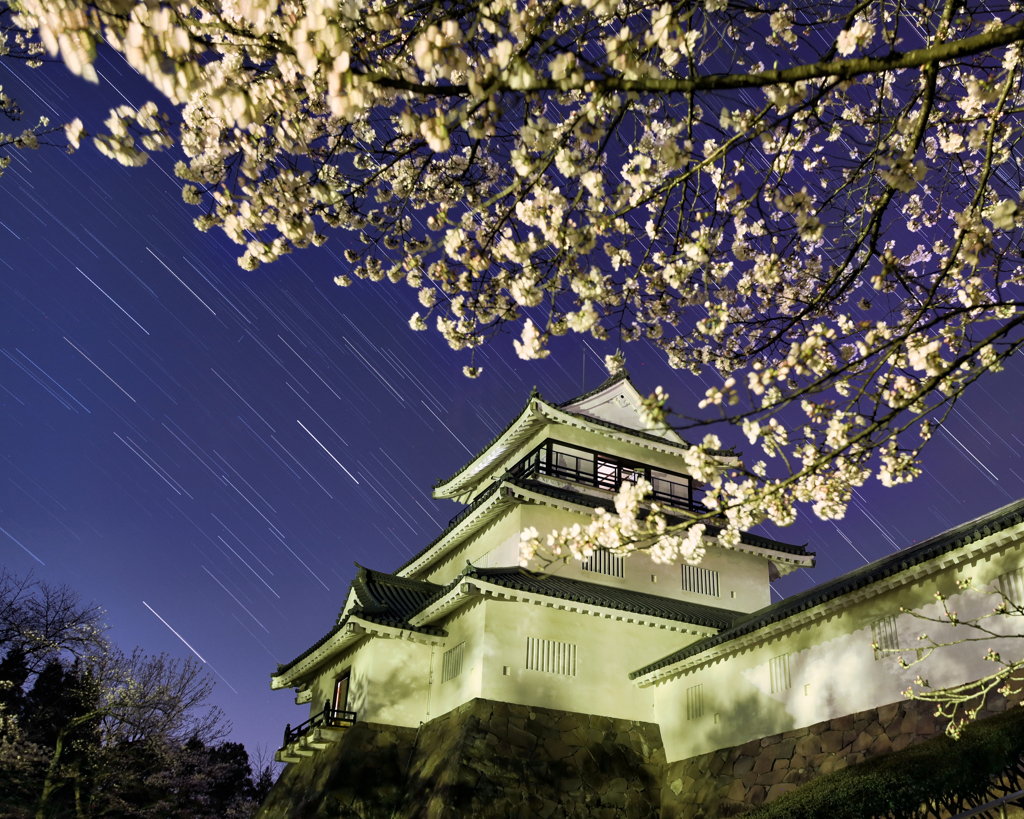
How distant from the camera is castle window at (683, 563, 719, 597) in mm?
20047

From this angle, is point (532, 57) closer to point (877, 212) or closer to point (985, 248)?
point (877, 212)

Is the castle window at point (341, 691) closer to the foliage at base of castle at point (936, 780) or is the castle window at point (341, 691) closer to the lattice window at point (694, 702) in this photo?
the lattice window at point (694, 702)

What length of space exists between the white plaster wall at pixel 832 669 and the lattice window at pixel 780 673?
0.30ft

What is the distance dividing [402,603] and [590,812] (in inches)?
291

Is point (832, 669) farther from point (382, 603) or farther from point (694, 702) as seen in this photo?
point (382, 603)

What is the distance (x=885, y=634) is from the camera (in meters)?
12.0

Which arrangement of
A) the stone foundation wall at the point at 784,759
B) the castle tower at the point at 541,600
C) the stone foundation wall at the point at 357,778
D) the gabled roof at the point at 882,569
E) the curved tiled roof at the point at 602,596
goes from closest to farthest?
the gabled roof at the point at 882,569 < the stone foundation wall at the point at 784,759 < the stone foundation wall at the point at 357,778 < the curved tiled roof at the point at 602,596 < the castle tower at the point at 541,600

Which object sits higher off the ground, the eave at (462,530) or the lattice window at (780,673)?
the eave at (462,530)

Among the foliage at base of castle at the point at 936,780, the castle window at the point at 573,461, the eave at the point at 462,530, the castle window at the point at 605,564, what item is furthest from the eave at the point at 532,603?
the foliage at base of castle at the point at 936,780

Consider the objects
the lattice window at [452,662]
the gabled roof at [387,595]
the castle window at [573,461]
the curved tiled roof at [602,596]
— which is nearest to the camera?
the curved tiled roof at [602,596]

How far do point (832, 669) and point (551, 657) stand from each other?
6.18m

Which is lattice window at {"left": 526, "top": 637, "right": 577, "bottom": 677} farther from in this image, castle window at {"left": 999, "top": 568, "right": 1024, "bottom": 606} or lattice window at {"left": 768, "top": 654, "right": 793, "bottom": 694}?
castle window at {"left": 999, "top": 568, "right": 1024, "bottom": 606}

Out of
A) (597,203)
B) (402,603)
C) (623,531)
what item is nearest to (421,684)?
(402,603)

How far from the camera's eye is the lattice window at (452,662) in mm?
16688
